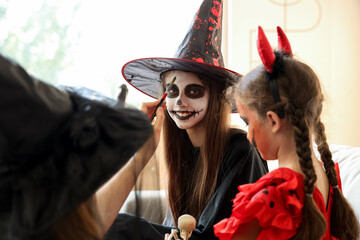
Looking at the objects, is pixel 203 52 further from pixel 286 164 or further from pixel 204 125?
pixel 286 164

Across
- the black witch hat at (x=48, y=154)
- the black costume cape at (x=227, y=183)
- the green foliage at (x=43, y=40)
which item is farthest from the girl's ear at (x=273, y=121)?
the green foliage at (x=43, y=40)

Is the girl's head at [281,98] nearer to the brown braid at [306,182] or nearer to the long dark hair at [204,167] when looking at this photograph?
the brown braid at [306,182]

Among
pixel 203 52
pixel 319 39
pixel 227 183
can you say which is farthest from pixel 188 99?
pixel 319 39

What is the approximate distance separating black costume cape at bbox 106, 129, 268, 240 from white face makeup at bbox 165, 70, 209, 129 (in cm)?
13

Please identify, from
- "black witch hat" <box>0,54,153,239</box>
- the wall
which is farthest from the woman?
the wall

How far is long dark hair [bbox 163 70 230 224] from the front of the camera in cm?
121

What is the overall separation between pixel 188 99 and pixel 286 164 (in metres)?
0.41

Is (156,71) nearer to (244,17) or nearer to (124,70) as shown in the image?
(124,70)

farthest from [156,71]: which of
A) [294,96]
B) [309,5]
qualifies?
[309,5]

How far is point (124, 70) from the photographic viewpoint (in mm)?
1414

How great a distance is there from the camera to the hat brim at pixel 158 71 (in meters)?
1.21

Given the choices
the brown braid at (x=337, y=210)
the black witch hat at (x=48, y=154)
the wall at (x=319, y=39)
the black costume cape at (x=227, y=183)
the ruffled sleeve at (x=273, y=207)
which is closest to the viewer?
the black witch hat at (x=48, y=154)

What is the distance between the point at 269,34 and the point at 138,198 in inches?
82.9

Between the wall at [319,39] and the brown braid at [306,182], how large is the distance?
1.64m
